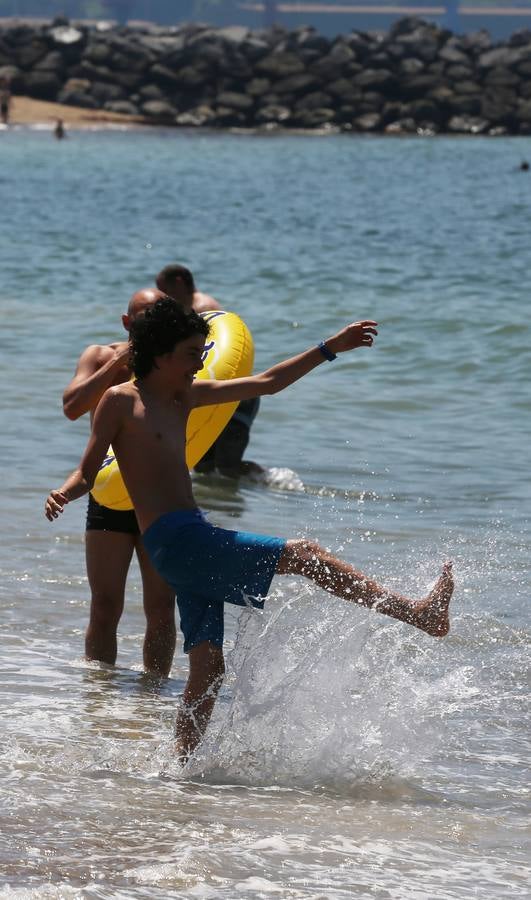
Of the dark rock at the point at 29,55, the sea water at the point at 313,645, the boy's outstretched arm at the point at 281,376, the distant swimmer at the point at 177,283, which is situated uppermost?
the dark rock at the point at 29,55

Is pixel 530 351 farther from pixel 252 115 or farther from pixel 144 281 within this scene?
pixel 252 115

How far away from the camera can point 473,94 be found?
5972 centimetres

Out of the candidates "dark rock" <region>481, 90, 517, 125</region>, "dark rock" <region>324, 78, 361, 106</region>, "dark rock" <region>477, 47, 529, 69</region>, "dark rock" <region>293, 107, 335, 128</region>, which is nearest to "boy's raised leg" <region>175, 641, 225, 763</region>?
"dark rock" <region>293, 107, 335, 128</region>

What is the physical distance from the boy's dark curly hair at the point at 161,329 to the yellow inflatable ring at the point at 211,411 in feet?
1.94

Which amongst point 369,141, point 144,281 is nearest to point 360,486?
point 144,281

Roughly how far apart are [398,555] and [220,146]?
43.2 metres

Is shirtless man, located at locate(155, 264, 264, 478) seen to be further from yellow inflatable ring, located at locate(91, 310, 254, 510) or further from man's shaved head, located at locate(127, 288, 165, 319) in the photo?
man's shaved head, located at locate(127, 288, 165, 319)

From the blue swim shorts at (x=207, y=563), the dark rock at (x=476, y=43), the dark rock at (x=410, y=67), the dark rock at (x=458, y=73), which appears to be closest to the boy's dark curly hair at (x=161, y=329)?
the blue swim shorts at (x=207, y=563)

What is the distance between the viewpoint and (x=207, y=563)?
4613 mm

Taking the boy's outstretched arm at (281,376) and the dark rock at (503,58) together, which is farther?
the dark rock at (503,58)

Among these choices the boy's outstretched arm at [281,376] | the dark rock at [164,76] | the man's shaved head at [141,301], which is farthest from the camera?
the dark rock at [164,76]

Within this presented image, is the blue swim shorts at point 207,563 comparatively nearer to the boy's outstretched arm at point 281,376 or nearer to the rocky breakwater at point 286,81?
the boy's outstretched arm at point 281,376

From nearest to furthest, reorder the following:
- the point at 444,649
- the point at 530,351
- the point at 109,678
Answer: the point at 109,678, the point at 444,649, the point at 530,351

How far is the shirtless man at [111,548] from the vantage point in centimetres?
554
